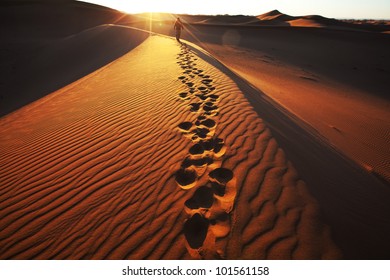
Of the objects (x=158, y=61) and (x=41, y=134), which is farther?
(x=158, y=61)

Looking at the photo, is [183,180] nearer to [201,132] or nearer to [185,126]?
[201,132]

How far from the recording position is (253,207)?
258cm

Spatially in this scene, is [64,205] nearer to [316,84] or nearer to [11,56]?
[316,84]

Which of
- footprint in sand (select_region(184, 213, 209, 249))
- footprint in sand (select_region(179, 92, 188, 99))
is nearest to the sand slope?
footprint in sand (select_region(184, 213, 209, 249))

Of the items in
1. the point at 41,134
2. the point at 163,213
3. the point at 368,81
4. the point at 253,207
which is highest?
the point at 368,81

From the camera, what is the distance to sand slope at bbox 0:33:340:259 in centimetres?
224

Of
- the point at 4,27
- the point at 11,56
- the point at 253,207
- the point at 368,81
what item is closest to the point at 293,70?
the point at 368,81

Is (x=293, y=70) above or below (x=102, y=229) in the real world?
above

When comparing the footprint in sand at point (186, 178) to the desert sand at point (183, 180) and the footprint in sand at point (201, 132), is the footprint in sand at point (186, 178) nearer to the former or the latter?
the desert sand at point (183, 180)

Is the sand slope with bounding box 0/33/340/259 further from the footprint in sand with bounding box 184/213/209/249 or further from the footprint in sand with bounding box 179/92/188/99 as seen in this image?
the footprint in sand with bounding box 179/92/188/99

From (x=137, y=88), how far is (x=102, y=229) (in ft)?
15.9

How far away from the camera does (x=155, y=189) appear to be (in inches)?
113
